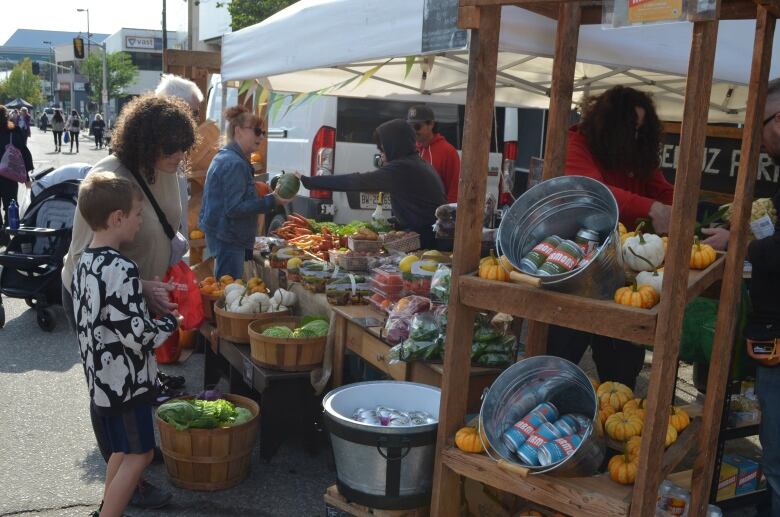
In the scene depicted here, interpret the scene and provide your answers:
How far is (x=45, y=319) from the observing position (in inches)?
264

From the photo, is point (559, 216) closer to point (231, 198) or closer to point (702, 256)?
point (702, 256)

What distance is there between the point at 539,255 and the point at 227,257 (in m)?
3.67

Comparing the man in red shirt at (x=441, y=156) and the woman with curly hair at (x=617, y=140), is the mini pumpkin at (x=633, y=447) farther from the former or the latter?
the man in red shirt at (x=441, y=156)

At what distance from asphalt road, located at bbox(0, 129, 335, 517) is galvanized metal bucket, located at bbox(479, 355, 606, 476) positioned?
1.60 meters

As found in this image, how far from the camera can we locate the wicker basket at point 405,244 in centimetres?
528

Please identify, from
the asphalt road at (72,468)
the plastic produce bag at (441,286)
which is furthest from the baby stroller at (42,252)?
the plastic produce bag at (441,286)

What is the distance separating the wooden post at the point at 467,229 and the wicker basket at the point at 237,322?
2154mm

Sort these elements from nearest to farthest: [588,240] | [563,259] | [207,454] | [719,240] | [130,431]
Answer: [563,259] < [588,240] < [719,240] < [130,431] < [207,454]

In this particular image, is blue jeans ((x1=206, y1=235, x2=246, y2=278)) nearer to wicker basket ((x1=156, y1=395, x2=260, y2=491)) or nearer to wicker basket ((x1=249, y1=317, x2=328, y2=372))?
wicker basket ((x1=249, y1=317, x2=328, y2=372))

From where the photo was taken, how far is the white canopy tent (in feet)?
12.3

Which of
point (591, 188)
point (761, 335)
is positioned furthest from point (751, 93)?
point (761, 335)

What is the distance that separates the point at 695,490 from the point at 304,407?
7.04 feet

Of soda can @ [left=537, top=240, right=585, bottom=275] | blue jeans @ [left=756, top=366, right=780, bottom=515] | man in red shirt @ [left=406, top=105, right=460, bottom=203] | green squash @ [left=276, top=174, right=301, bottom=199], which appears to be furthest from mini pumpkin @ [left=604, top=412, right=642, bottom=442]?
man in red shirt @ [left=406, top=105, right=460, bottom=203]

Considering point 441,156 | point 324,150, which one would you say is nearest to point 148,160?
point 441,156
